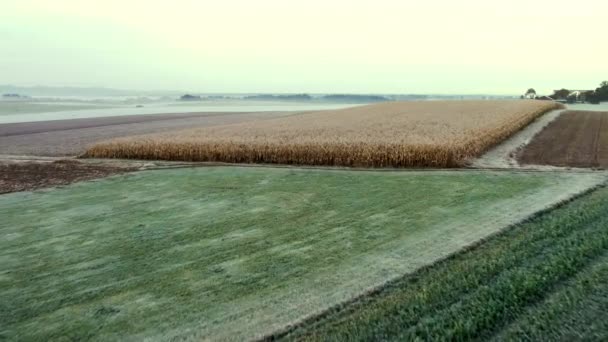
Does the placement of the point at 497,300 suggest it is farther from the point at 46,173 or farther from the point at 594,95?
the point at 594,95

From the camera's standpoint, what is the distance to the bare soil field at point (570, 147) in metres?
13.3

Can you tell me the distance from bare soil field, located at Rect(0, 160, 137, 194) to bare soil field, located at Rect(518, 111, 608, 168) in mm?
12040

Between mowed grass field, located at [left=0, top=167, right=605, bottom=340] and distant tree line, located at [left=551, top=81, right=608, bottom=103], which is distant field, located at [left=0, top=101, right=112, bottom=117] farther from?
distant tree line, located at [left=551, top=81, right=608, bottom=103]

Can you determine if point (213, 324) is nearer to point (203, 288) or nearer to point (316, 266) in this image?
point (203, 288)

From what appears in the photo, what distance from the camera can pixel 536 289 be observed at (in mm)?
4305

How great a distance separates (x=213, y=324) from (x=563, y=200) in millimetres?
6756

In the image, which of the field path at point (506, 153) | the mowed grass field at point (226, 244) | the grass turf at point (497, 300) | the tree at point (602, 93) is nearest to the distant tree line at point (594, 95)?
the tree at point (602, 93)

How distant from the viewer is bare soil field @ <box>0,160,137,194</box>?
1204cm

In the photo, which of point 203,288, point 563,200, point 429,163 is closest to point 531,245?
point 563,200

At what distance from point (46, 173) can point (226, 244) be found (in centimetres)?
922

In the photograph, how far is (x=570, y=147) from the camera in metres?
16.1

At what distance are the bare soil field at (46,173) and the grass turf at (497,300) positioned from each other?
9.96 metres

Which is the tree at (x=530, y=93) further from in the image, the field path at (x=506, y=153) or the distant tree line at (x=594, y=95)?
the field path at (x=506, y=153)

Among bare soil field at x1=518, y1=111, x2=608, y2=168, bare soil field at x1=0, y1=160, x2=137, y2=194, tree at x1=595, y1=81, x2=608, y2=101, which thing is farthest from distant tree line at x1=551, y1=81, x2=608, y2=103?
bare soil field at x1=0, y1=160, x2=137, y2=194
